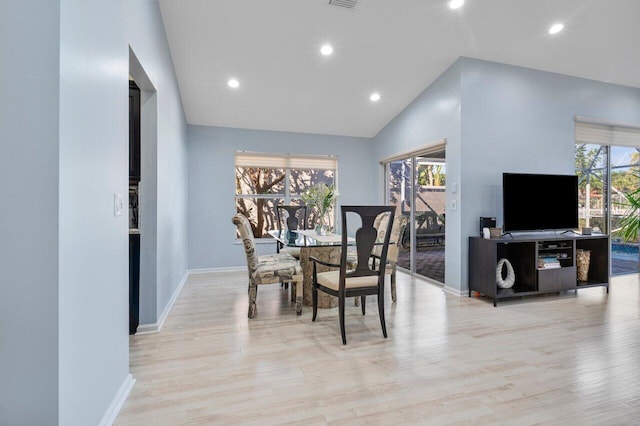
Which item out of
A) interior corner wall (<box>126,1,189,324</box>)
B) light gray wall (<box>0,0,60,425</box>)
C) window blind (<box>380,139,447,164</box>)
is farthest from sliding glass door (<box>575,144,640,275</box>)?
light gray wall (<box>0,0,60,425</box>)

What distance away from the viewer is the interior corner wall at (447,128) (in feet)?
13.1

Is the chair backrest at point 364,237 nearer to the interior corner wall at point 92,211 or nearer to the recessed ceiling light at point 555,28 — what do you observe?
the interior corner wall at point 92,211

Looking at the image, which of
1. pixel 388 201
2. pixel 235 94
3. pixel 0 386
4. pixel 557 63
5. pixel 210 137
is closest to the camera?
pixel 0 386

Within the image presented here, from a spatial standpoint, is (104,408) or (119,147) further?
(119,147)

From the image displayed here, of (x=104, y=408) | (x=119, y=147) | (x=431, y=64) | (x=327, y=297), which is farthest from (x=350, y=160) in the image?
(x=104, y=408)

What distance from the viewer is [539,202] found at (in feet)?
12.9

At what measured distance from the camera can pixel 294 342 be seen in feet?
8.50

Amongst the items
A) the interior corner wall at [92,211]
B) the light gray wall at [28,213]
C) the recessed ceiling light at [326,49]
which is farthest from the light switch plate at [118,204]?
the recessed ceiling light at [326,49]

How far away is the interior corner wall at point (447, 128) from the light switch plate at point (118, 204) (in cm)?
359

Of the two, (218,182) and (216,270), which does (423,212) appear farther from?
(216,270)

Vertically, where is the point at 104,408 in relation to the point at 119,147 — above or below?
below

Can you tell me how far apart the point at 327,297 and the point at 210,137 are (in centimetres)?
347

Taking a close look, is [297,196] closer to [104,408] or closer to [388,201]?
[388,201]

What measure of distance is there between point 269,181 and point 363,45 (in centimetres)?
289
